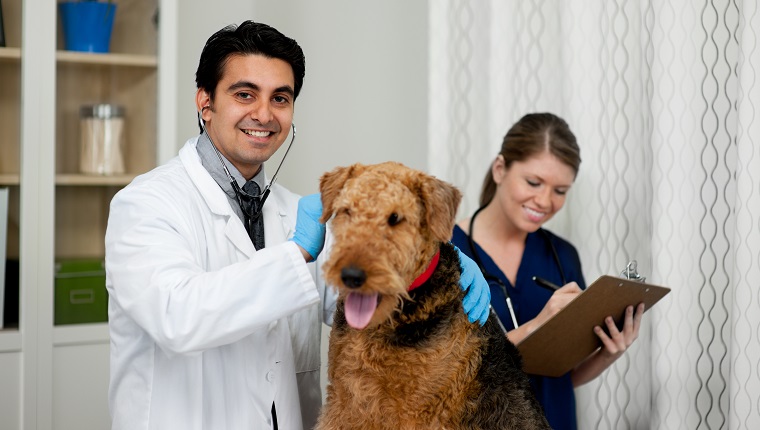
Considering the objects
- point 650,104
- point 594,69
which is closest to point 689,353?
point 650,104

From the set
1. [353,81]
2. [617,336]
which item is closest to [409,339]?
[617,336]

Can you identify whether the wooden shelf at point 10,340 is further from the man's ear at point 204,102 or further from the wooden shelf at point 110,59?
the man's ear at point 204,102

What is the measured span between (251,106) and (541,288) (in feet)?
3.33

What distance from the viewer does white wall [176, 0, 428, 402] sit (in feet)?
10.5

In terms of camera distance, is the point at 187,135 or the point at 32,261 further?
the point at 187,135

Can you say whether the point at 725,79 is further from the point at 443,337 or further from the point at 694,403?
the point at 443,337

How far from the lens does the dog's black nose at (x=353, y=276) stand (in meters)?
1.09

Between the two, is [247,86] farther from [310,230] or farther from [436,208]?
[436,208]

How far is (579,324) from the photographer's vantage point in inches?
71.5

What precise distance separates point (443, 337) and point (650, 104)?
3.54 ft

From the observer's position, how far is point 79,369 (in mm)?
2592

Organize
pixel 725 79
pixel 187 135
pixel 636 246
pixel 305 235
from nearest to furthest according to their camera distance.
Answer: pixel 305 235
pixel 725 79
pixel 636 246
pixel 187 135

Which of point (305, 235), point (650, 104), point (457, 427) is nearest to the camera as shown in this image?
point (457, 427)

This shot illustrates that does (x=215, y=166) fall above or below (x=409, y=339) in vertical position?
above
